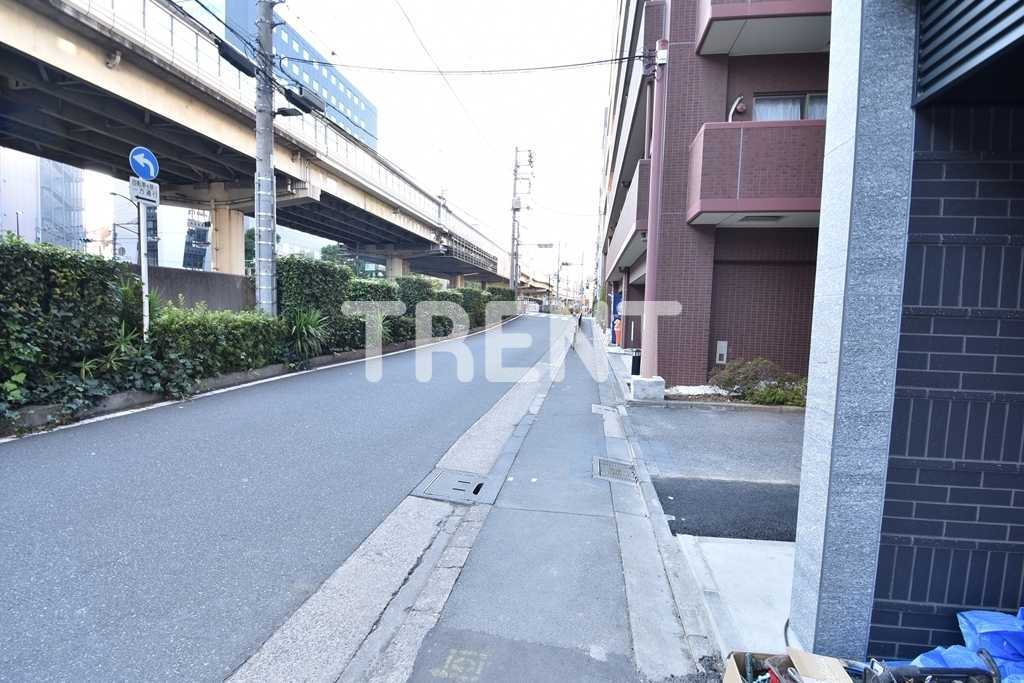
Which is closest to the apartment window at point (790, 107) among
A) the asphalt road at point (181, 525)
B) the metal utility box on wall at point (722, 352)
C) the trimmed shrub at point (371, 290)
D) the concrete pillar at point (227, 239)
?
the metal utility box on wall at point (722, 352)

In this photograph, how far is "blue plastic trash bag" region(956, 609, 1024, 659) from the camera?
193 centimetres

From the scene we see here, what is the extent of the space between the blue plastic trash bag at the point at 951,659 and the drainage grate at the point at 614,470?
289 cm

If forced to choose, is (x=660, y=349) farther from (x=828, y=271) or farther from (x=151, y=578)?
(x=151, y=578)

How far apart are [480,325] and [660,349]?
65.8ft

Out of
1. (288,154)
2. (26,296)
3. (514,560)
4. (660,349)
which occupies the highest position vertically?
(288,154)

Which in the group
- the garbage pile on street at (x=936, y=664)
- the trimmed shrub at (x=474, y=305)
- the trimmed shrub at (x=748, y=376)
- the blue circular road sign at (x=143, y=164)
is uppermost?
the blue circular road sign at (x=143, y=164)

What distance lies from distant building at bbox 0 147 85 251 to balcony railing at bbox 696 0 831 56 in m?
32.9

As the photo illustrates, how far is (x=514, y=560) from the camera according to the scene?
130 inches

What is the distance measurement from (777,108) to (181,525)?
35.0ft

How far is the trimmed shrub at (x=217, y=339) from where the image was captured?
7.34m

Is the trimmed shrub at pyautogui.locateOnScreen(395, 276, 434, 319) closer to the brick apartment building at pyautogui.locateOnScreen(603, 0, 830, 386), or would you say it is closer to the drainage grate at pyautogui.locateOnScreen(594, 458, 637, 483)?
the brick apartment building at pyautogui.locateOnScreen(603, 0, 830, 386)

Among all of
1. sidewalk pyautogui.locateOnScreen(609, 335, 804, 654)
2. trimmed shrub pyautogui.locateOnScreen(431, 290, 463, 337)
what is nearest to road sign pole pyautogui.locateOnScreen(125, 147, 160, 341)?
sidewalk pyautogui.locateOnScreen(609, 335, 804, 654)

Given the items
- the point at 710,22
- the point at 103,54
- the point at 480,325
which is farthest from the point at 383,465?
the point at 480,325

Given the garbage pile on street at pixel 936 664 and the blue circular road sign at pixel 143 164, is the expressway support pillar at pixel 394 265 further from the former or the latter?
the garbage pile on street at pixel 936 664
